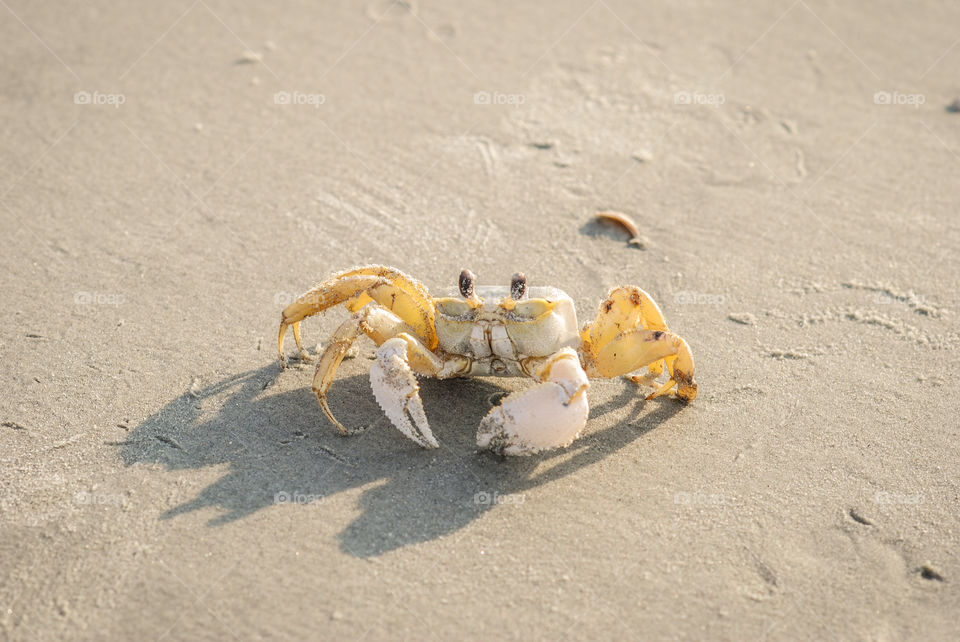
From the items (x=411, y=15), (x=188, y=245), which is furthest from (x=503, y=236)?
(x=411, y=15)

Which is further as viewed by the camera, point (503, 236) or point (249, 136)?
point (249, 136)

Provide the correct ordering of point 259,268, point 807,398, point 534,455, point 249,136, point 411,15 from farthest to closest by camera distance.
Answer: point 411,15, point 249,136, point 259,268, point 807,398, point 534,455

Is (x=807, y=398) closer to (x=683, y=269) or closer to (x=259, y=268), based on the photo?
(x=683, y=269)
